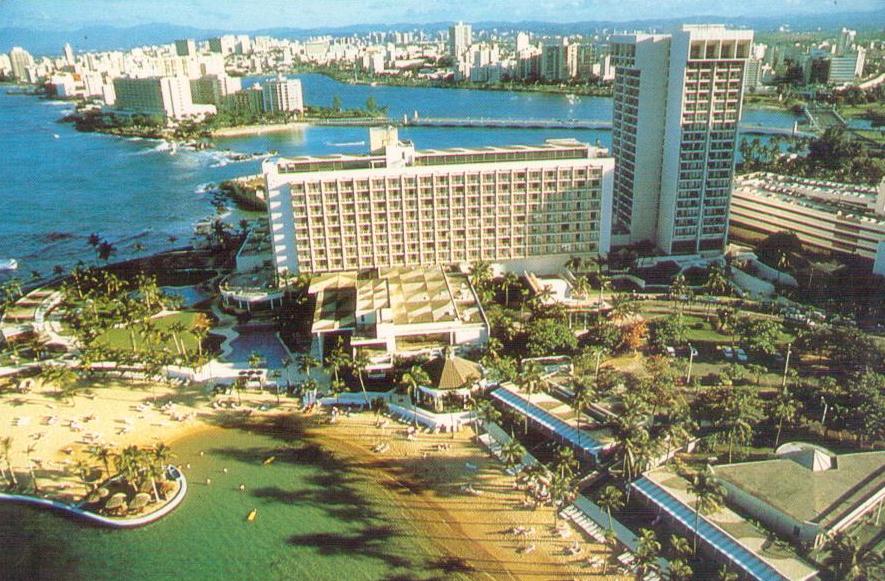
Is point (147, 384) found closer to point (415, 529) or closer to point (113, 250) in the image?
point (415, 529)

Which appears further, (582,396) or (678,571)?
(582,396)

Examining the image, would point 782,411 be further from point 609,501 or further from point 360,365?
point 360,365

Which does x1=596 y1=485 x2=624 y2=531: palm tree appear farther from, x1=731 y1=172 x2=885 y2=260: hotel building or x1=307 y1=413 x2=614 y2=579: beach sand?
x1=731 y1=172 x2=885 y2=260: hotel building

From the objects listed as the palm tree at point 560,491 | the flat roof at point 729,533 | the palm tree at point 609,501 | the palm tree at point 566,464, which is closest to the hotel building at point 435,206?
the palm tree at point 566,464

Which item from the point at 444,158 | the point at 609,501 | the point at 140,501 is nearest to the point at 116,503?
the point at 140,501

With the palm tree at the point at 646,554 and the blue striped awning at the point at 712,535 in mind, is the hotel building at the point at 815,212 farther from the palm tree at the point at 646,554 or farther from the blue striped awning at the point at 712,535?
the palm tree at the point at 646,554

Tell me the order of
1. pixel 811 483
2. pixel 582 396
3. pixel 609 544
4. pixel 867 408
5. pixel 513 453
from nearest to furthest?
pixel 609 544 → pixel 811 483 → pixel 513 453 → pixel 867 408 → pixel 582 396

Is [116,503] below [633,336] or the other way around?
below
